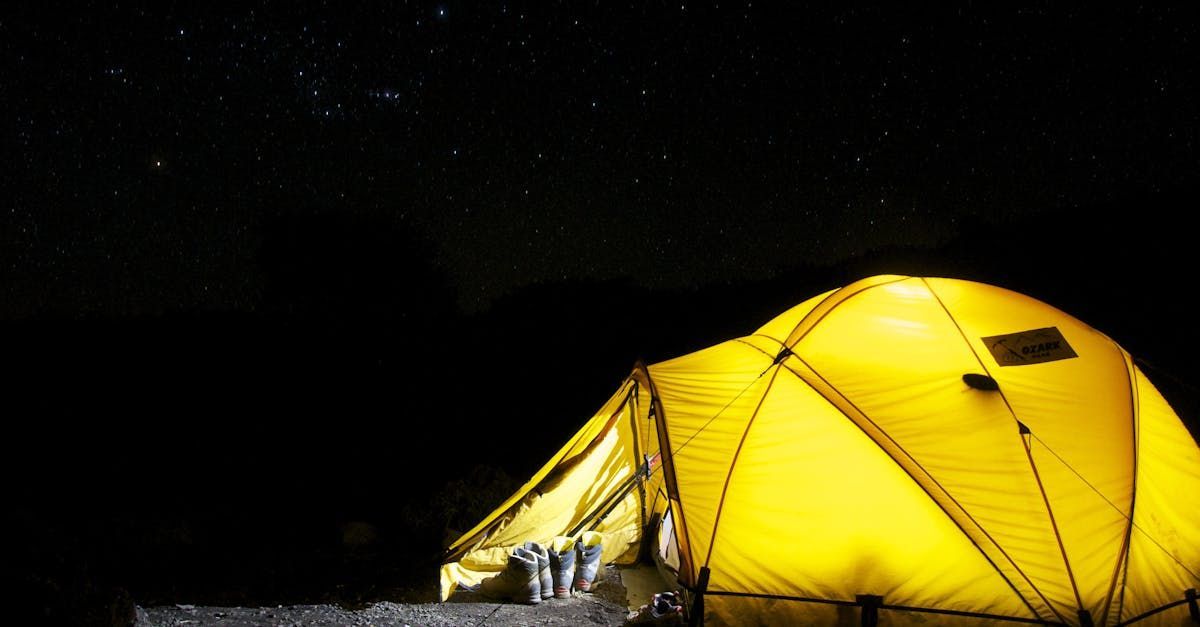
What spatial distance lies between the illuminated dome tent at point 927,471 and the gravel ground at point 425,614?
1.56m

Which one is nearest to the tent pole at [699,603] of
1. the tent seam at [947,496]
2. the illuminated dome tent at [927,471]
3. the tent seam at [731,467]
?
the illuminated dome tent at [927,471]

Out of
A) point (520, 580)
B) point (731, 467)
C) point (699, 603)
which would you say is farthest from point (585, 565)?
point (731, 467)

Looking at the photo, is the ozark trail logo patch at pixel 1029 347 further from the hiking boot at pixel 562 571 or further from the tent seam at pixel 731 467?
the hiking boot at pixel 562 571

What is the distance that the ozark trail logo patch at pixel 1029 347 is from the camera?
5.75m

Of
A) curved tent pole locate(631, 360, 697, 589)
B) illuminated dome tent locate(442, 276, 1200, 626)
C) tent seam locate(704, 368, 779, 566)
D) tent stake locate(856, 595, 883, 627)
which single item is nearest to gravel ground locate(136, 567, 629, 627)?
curved tent pole locate(631, 360, 697, 589)

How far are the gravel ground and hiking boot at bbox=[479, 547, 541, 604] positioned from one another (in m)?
0.10

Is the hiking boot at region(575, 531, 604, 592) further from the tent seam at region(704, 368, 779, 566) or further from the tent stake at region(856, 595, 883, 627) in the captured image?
the tent stake at region(856, 595, 883, 627)

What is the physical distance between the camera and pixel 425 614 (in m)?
6.27

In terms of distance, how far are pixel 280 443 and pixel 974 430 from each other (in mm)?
24343

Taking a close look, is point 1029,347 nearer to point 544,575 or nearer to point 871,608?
point 871,608

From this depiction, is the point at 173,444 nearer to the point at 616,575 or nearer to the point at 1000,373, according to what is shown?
the point at 616,575

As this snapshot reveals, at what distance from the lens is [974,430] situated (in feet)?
17.6

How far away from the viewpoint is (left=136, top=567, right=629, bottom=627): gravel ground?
5.69 metres

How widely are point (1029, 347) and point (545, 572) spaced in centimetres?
500
